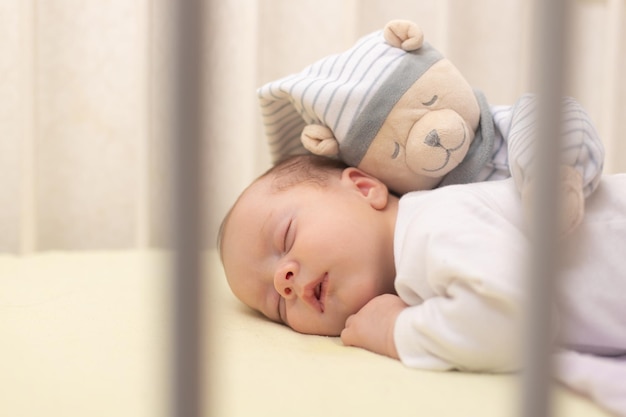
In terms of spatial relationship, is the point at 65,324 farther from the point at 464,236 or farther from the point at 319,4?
the point at 319,4

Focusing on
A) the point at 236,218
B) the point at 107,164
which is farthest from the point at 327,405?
the point at 107,164

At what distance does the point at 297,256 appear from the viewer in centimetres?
80

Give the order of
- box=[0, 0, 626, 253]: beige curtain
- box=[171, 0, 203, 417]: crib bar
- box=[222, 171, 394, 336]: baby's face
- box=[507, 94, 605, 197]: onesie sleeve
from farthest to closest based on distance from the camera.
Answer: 1. box=[0, 0, 626, 253]: beige curtain
2. box=[222, 171, 394, 336]: baby's face
3. box=[507, 94, 605, 197]: onesie sleeve
4. box=[171, 0, 203, 417]: crib bar

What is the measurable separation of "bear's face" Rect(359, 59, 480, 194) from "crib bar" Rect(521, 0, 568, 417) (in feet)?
1.68

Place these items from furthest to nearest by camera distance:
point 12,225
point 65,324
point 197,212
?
point 12,225
point 65,324
point 197,212

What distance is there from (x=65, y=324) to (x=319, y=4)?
0.85 metres

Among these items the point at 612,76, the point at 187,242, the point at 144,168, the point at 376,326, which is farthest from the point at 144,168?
the point at 187,242

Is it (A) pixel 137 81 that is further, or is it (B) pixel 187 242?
(A) pixel 137 81

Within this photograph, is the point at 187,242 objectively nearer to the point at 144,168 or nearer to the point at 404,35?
the point at 404,35

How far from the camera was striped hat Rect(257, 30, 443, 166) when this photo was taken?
87cm

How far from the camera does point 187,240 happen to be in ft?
1.04

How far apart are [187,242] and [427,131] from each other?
57 cm

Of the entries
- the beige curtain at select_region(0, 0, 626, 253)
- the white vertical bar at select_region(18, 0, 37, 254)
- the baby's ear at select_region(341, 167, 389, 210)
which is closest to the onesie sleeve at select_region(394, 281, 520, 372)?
the baby's ear at select_region(341, 167, 389, 210)

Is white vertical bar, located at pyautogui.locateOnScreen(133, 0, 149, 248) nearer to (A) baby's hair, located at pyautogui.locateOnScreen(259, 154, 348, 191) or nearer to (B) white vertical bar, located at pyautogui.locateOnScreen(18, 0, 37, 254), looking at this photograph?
(B) white vertical bar, located at pyautogui.locateOnScreen(18, 0, 37, 254)
